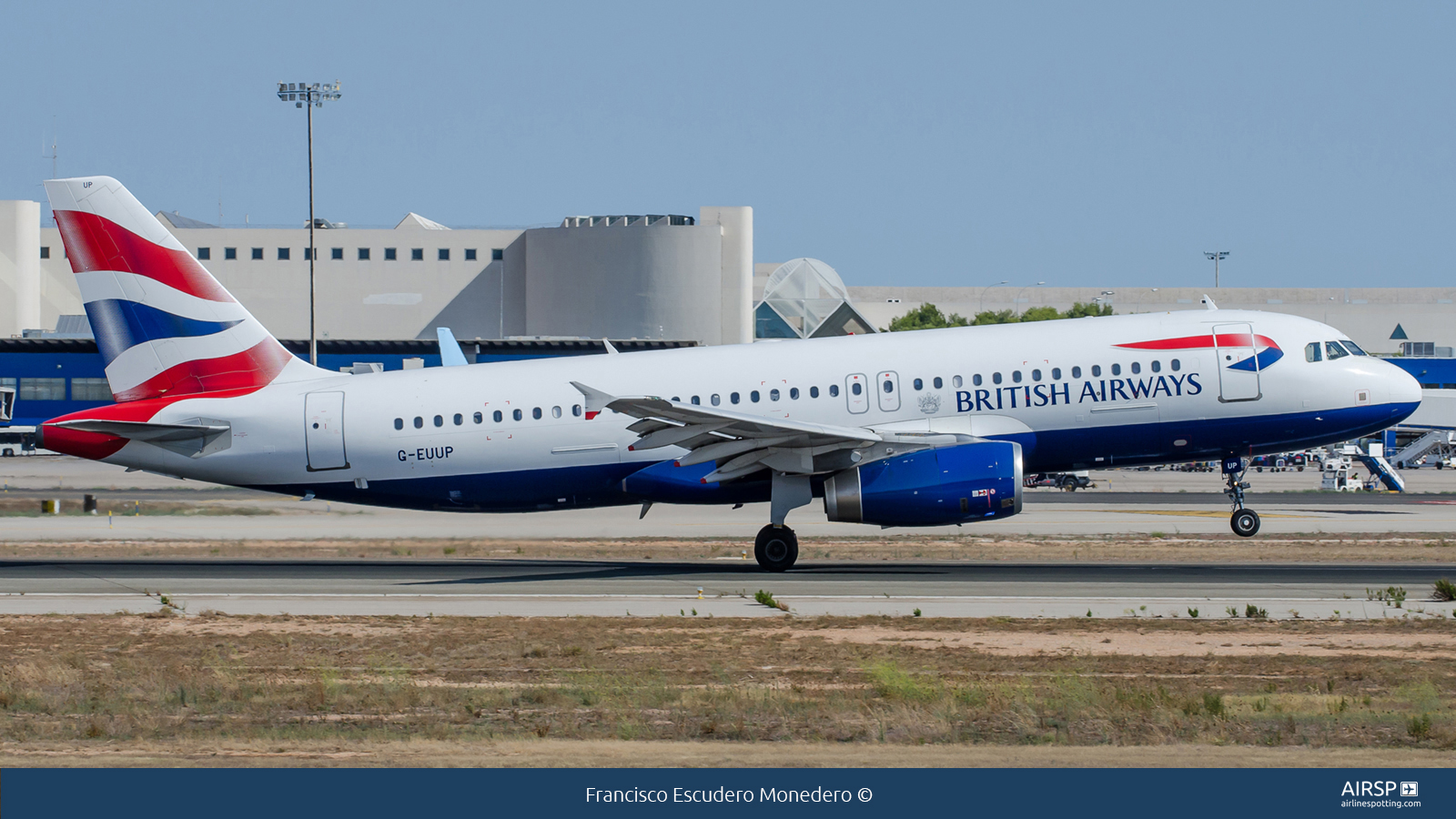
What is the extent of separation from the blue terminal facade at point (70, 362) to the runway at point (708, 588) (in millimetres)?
69204

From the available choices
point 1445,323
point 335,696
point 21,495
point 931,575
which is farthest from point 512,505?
point 1445,323

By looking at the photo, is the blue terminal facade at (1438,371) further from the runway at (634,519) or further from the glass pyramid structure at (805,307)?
the runway at (634,519)

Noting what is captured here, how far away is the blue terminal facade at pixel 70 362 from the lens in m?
99.0

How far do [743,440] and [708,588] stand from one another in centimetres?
294

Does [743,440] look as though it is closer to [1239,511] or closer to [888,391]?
[888,391]

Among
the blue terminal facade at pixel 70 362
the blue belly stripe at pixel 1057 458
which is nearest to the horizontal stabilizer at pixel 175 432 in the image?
the blue belly stripe at pixel 1057 458

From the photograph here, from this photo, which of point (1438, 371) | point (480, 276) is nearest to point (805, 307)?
point (480, 276)

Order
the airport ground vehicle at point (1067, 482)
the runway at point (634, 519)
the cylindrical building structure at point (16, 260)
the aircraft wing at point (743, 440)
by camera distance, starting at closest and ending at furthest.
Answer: the aircraft wing at point (743, 440) < the runway at point (634, 519) < the airport ground vehicle at point (1067, 482) < the cylindrical building structure at point (16, 260)

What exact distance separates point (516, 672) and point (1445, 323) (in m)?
155

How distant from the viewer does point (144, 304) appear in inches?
1136

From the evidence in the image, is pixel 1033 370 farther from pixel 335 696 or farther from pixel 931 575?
pixel 335 696

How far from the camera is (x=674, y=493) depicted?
91.6 ft

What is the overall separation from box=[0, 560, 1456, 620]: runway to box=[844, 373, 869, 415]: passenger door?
10.7 ft

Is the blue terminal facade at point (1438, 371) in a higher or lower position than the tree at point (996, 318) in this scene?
lower
